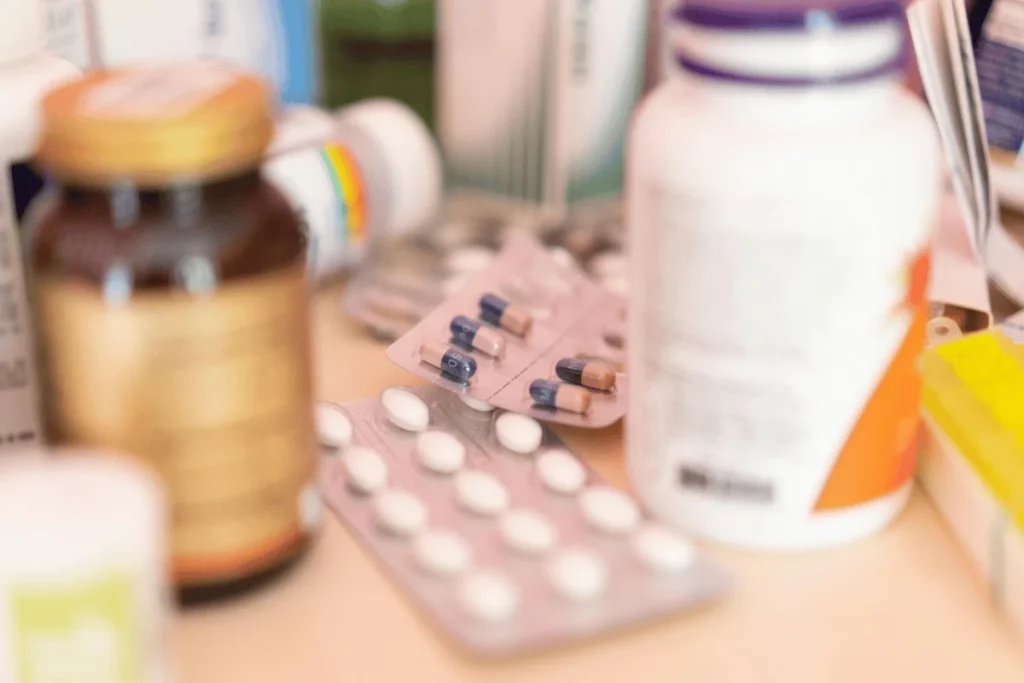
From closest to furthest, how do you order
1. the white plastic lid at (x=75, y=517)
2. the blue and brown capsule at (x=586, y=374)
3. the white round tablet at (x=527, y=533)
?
1. the white plastic lid at (x=75, y=517)
2. the white round tablet at (x=527, y=533)
3. the blue and brown capsule at (x=586, y=374)

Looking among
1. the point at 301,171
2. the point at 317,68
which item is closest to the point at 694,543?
the point at 301,171

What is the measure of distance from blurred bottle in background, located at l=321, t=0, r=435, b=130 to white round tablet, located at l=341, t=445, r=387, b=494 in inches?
14.8

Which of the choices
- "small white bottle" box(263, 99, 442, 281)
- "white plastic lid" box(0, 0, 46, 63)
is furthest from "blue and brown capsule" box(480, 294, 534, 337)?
"white plastic lid" box(0, 0, 46, 63)

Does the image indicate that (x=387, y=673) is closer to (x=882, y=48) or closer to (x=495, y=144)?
(x=882, y=48)

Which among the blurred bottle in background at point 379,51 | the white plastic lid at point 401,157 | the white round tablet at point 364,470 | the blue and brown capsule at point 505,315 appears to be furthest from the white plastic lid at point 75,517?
the blurred bottle in background at point 379,51

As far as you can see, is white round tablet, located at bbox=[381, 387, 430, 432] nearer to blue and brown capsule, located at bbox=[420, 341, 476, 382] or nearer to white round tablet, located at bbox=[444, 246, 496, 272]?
blue and brown capsule, located at bbox=[420, 341, 476, 382]

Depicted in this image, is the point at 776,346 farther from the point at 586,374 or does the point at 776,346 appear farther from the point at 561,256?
the point at 561,256

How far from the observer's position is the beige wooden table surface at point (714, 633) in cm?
36

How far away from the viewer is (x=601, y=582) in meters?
0.38

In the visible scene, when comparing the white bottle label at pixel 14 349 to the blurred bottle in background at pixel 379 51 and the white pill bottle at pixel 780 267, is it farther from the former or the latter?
the blurred bottle in background at pixel 379 51

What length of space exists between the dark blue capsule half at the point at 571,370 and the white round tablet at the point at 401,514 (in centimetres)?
10

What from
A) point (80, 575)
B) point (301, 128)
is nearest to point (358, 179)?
point (301, 128)

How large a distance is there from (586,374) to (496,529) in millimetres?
105

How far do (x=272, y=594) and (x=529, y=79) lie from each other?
0.39 meters
